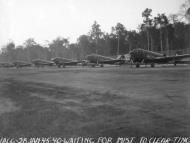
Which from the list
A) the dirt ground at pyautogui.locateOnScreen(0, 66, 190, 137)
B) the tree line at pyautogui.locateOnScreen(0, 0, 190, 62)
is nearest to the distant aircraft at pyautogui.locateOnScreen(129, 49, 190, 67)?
the tree line at pyautogui.locateOnScreen(0, 0, 190, 62)

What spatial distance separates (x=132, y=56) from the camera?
35031 mm

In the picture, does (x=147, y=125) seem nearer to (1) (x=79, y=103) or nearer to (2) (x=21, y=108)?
(1) (x=79, y=103)

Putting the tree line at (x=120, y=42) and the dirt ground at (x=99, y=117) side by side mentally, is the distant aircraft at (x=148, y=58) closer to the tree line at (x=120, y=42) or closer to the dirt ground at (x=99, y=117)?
the tree line at (x=120, y=42)

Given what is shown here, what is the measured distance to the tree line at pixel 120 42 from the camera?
242 ft

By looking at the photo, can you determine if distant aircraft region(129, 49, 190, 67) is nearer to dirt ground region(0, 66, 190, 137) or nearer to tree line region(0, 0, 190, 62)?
tree line region(0, 0, 190, 62)

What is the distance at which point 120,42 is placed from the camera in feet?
316

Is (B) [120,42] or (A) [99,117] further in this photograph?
(B) [120,42]

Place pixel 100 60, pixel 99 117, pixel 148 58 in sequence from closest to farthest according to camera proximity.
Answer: pixel 99 117
pixel 148 58
pixel 100 60

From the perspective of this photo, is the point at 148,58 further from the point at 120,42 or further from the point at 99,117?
the point at 120,42

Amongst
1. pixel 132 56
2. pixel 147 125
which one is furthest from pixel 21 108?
pixel 132 56

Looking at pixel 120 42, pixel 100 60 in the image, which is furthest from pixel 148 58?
pixel 120 42

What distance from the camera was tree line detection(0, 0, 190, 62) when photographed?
242 ft

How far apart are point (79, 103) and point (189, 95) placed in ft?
11.5

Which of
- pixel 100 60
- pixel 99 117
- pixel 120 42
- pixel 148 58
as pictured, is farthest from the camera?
pixel 120 42
